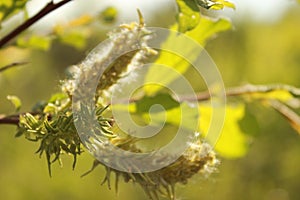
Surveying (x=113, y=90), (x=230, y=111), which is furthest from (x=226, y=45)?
(x=113, y=90)

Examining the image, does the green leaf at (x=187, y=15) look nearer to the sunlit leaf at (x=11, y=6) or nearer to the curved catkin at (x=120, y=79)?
the curved catkin at (x=120, y=79)

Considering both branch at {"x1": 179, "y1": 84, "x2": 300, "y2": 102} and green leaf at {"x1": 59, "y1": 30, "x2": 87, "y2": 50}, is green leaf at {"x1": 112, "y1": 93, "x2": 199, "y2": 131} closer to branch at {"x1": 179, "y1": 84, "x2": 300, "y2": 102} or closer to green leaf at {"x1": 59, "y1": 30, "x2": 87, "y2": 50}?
branch at {"x1": 179, "y1": 84, "x2": 300, "y2": 102}

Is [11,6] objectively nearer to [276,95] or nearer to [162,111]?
[162,111]

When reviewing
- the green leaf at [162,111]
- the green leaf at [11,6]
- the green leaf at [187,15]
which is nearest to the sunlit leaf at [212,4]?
the green leaf at [187,15]

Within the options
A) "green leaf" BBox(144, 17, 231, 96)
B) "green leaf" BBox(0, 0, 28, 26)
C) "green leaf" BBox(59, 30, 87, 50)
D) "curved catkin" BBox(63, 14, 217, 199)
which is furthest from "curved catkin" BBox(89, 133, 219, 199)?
"green leaf" BBox(59, 30, 87, 50)

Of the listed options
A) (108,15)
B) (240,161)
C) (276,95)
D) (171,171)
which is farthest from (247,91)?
(240,161)

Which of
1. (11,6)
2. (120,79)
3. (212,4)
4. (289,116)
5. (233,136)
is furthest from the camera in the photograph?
(233,136)
